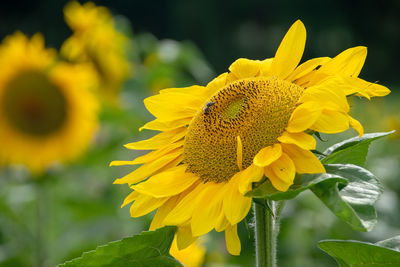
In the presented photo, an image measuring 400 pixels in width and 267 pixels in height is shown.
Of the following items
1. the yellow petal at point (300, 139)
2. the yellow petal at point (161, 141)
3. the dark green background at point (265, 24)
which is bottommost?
the yellow petal at point (300, 139)

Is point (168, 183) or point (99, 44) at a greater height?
point (99, 44)

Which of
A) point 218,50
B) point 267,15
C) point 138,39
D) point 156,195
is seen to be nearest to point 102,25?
point 138,39

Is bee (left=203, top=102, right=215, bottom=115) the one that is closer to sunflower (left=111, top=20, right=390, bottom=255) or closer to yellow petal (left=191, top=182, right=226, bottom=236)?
sunflower (left=111, top=20, right=390, bottom=255)

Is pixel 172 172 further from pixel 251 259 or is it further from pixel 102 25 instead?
pixel 102 25

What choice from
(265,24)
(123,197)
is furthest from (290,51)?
(265,24)

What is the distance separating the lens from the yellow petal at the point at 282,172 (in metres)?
0.57

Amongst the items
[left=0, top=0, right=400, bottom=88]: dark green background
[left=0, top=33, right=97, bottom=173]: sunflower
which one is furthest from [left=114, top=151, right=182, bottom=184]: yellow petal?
[left=0, top=0, right=400, bottom=88]: dark green background

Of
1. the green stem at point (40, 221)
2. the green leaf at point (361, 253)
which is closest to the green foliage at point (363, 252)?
the green leaf at point (361, 253)

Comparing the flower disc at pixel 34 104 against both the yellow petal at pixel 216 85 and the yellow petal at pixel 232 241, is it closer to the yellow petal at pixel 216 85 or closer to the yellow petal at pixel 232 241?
the yellow petal at pixel 216 85

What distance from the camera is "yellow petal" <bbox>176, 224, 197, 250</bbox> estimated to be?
64 centimetres

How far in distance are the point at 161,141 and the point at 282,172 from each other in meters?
0.27

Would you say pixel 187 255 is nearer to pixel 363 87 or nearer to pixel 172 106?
pixel 172 106

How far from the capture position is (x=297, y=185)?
61 cm

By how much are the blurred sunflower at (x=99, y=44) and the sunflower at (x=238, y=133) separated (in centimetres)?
204
